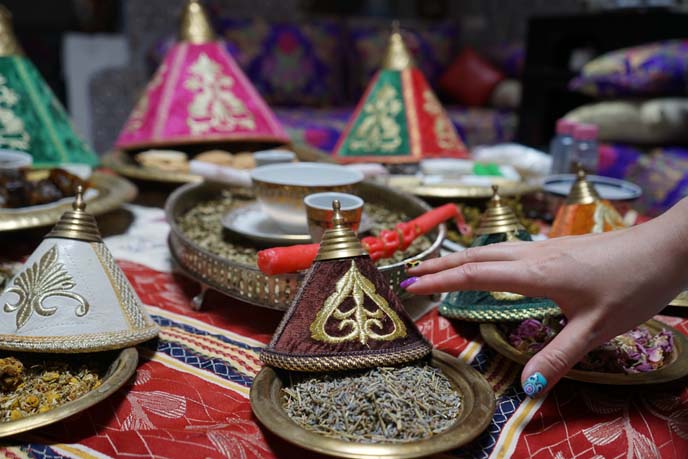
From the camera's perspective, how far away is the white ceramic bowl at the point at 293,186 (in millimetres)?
918

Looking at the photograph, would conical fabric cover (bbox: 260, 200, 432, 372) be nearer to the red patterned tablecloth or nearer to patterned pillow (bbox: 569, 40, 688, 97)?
the red patterned tablecloth

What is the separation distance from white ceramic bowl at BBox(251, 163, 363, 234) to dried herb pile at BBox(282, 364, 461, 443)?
1.22ft

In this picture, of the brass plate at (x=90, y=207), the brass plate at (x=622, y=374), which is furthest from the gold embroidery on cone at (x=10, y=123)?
the brass plate at (x=622, y=374)

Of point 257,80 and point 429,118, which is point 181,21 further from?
point 257,80

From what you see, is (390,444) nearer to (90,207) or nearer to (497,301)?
(497,301)

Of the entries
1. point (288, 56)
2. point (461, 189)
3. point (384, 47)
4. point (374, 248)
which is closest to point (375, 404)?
point (374, 248)

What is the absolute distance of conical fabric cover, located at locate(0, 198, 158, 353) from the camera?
0.63 metres

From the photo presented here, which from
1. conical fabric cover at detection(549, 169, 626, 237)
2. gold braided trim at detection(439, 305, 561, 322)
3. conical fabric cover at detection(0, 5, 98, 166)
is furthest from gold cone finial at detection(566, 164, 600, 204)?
conical fabric cover at detection(0, 5, 98, 166)

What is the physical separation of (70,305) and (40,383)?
0.28 feet

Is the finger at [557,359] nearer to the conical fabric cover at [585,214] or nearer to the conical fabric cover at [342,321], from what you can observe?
the conical fabric cover at [342,321]

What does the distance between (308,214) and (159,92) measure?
101 cm

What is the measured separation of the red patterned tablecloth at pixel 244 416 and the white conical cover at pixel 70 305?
6 cm

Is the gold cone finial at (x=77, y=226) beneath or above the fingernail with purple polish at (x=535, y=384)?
above

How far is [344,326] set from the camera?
24.1 inches
